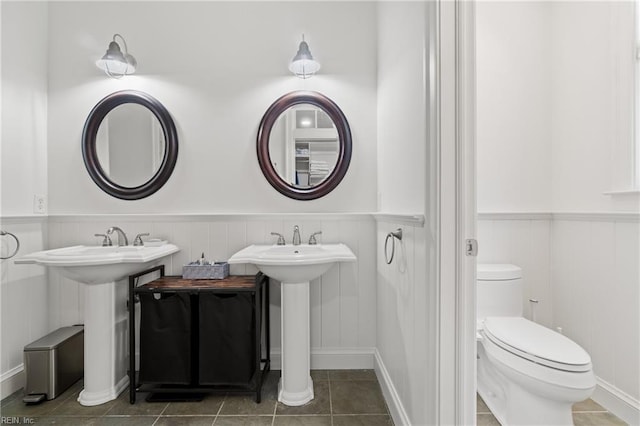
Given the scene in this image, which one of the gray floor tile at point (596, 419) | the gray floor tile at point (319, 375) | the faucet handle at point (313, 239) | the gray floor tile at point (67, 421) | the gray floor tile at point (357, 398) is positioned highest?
the faucet handle at point (313, 239)

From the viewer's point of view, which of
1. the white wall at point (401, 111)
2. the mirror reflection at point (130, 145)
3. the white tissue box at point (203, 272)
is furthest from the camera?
the mirror reflection at point (130, 145)

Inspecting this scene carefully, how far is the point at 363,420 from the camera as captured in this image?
1.67 meters

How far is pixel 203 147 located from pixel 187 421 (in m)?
1.63

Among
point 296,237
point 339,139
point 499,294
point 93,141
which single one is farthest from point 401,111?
point 93,141

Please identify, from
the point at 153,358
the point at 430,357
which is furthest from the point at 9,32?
the point at 430,357

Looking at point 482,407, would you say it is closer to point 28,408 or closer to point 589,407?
point 589,407

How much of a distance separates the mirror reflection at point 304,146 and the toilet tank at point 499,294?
117 cm

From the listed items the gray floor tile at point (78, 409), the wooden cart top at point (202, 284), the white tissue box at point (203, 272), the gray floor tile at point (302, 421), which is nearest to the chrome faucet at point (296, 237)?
the wooden cart top at point (202, 284)

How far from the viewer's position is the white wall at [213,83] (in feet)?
7.31

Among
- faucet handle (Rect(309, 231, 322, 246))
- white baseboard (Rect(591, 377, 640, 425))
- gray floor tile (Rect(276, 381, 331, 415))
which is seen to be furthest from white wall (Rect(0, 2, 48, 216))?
white baseboard (Rect(591, 377, 640, 425))

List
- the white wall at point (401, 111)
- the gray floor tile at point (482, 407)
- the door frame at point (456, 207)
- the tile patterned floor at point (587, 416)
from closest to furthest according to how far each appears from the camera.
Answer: the door frame at point (456, 207), the white wall at point (401, 111), the tile patterned floor at point (587, 416), the gray floor tile at point (482, 407)

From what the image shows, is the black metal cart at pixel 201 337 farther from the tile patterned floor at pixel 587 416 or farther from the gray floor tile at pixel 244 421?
the tile patterned floor at pixel 587 416

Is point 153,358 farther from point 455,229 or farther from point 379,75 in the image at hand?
point 379,75

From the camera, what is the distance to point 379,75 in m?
2.16
